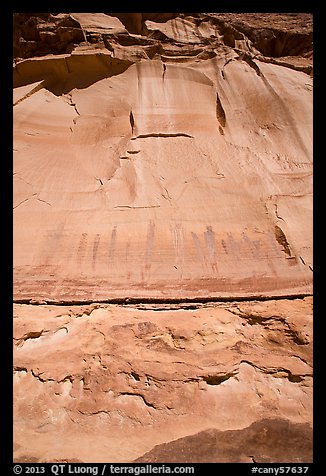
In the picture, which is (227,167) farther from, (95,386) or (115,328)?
(95,386)

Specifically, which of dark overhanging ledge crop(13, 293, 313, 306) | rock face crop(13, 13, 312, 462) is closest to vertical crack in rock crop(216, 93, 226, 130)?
rock face crop(13, 13, 312, 462)

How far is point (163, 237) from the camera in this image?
10.2 feet

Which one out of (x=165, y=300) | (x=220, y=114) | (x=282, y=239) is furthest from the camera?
(x=220, y=114)

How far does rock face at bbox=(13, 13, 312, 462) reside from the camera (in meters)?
2.02

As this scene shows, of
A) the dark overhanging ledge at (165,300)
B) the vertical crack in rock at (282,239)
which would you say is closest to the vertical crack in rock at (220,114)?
the vertical crack in rock at (282,239)

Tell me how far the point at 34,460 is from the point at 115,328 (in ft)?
3.01

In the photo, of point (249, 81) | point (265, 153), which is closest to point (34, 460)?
point (265, 153)

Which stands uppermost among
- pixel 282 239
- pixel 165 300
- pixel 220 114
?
pixel 220 114

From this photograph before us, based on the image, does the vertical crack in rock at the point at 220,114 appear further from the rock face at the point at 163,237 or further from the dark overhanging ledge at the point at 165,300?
the dark overhanging ledge at the point at 165,300

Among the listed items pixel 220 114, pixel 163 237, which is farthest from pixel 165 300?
pixel 220 114

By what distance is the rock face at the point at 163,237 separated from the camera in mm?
2023

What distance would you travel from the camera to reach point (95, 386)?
2152mm

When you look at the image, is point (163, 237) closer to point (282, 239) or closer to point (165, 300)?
point (165, 300)

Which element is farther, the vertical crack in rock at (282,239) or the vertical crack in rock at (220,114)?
the vertical crack in rock at (220,114)
